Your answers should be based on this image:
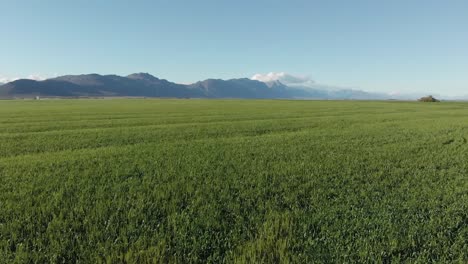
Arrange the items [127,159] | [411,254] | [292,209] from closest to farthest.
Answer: [411,254] → [292,209] → [127,159]

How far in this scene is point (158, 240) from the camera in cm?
593

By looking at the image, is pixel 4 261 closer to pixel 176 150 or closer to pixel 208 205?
pixel 208 205

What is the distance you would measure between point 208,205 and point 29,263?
151 inches

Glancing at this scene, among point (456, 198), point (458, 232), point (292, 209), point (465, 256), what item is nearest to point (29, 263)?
point (292, 209)

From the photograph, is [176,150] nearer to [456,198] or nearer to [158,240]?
[158,240]

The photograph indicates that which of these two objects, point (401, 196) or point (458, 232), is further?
point (401, 196)

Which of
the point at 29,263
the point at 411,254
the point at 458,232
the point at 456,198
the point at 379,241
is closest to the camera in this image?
the point at 29,263

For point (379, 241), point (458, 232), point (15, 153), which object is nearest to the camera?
point (379, 241)

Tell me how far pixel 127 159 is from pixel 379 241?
10.8m

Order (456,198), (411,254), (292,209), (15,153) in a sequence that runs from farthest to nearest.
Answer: (15,153)
(456,198)
(292,209)
(411,254)

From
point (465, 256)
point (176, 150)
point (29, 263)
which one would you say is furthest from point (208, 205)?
point (176, 150)

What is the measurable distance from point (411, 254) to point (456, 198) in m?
4.06

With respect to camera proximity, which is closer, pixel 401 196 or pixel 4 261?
pixel 4 261

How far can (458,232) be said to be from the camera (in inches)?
253
